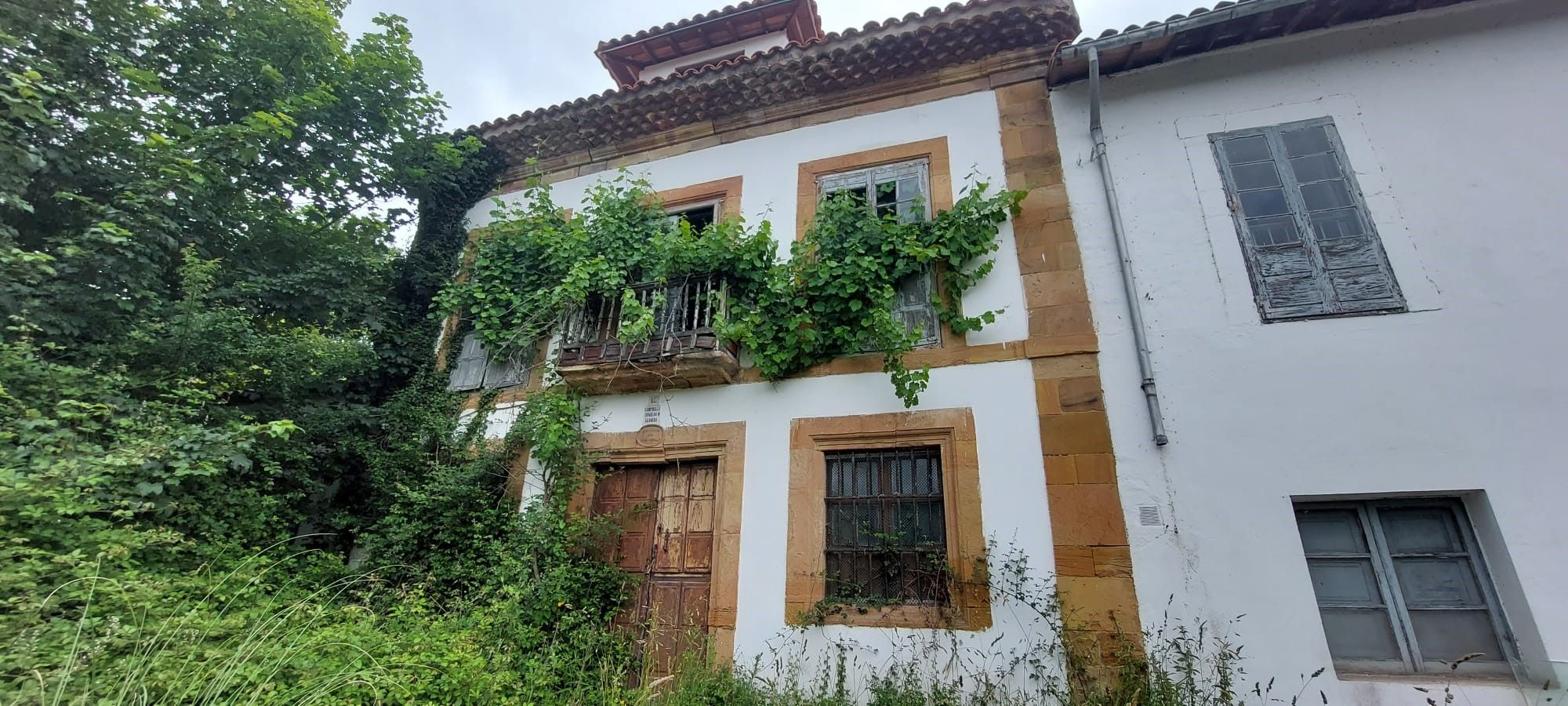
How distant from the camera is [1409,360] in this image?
14.1 feet

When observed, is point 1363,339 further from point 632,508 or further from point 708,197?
point 632,508

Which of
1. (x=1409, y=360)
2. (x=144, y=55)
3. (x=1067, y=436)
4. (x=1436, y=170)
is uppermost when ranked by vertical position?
(x=144, y=55)

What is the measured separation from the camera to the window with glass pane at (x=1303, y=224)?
183 inches

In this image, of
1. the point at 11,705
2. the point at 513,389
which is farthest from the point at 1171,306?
the point at 11,705

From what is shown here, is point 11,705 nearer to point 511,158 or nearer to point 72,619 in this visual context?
point 72,619

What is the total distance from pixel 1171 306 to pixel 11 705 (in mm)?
7232

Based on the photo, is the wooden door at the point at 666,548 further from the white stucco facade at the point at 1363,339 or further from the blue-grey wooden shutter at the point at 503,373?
the white stucco facade at the point at 1363,339

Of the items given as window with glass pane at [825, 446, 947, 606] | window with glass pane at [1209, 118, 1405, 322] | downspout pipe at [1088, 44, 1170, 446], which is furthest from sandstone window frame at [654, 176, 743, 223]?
window with glass pane at [1209, 118, 1405, 322]

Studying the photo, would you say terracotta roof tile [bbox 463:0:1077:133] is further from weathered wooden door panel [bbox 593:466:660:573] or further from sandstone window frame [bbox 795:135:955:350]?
weathered wooden door panel [bbox 593:466:660:573]

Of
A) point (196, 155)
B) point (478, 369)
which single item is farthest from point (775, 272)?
point (196, 155)

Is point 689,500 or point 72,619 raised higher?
point 689,500

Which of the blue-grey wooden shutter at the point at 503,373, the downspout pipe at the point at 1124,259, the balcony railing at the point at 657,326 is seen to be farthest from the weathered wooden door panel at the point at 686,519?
the downspout pipe at the point at 1124,259

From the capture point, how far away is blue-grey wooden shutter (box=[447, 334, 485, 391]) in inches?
276

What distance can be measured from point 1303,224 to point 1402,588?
2792mm
